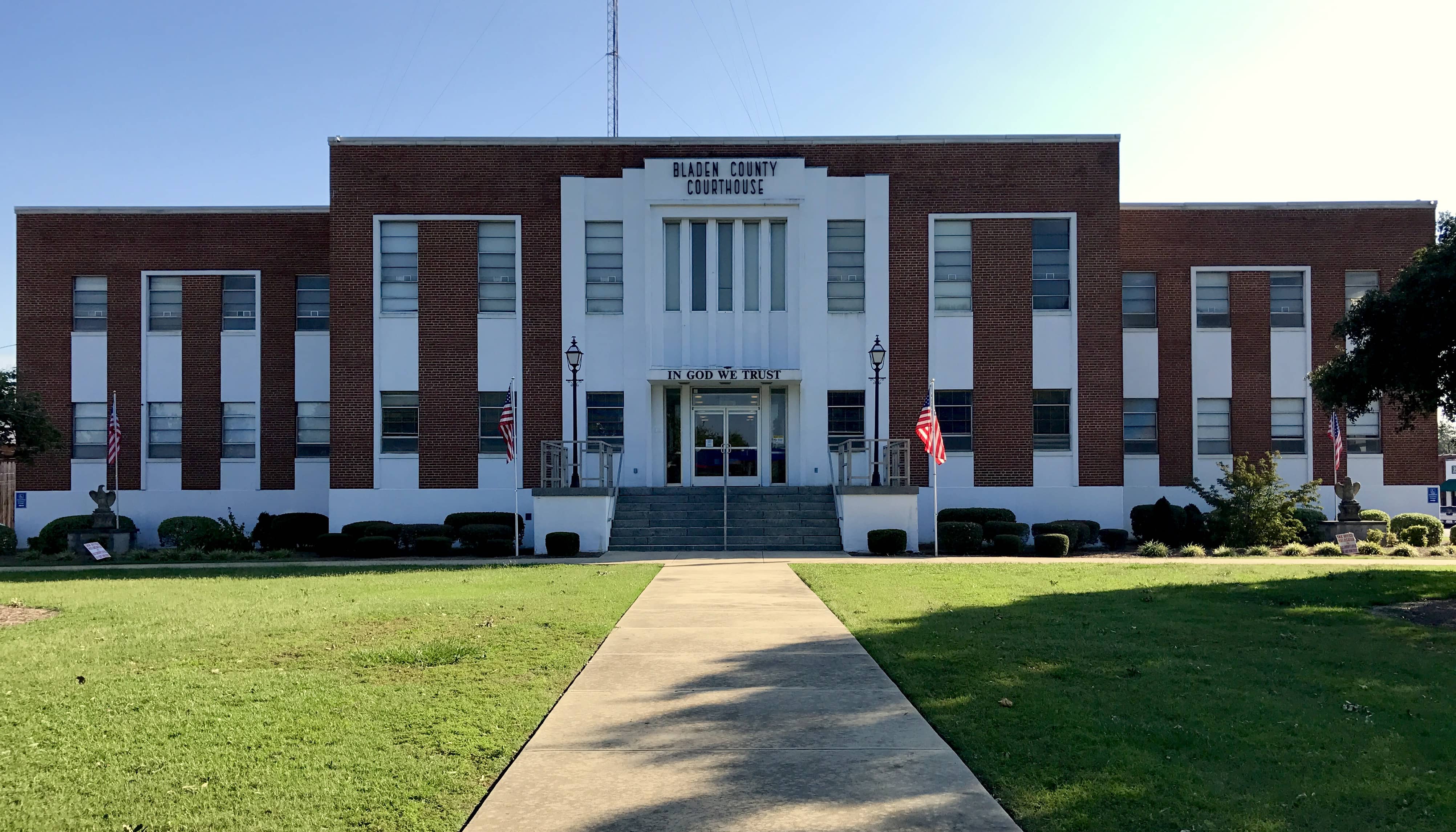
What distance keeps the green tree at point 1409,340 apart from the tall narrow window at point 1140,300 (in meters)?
15.8

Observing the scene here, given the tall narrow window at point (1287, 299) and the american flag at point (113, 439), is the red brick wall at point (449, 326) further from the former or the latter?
the tall narrow window at point (1287, 299)

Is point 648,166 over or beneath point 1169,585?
over

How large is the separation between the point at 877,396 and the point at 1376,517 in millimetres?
16142

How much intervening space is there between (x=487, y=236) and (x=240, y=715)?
83.0 feet

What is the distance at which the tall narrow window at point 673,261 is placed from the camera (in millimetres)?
31719

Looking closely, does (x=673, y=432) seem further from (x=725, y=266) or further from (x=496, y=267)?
(x=496, y=267)

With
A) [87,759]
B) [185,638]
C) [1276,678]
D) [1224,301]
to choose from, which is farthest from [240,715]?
[1224,301]

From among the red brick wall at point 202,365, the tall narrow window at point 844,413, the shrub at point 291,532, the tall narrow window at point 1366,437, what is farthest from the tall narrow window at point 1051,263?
the red brick wall at point 202,365

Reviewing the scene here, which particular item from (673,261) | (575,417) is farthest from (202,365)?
(673,261)

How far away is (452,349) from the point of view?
31500 millimetres

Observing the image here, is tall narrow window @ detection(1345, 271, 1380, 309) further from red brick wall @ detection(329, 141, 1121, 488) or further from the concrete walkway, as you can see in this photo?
the concrete walkway

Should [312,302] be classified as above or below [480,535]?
above

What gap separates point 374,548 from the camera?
26.6 m

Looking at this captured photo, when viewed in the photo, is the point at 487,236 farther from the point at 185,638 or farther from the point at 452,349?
the point at 185,638
